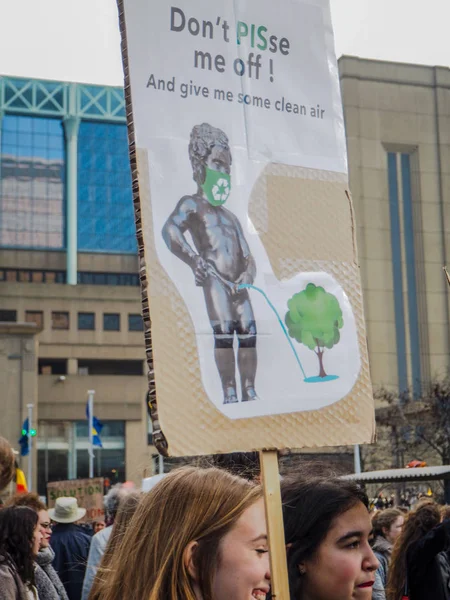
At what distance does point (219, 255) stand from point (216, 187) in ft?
0.70

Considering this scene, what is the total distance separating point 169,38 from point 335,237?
0.82m

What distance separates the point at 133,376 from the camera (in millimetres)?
69500

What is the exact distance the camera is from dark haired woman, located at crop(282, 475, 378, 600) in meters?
3.32

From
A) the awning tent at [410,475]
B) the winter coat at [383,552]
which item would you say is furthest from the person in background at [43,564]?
the awning tent at [410,475]

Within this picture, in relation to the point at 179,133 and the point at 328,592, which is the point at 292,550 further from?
the point at 179,133

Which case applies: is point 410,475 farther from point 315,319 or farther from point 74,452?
point 74,452

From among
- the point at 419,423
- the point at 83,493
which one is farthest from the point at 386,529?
the point at 419,423

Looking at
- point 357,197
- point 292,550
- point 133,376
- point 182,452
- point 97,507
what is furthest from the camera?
point 133,376

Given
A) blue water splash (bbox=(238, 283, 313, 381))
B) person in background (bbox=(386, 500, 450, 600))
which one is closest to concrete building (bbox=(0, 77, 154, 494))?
person in background (bbox=(386, 500, 450, 600))

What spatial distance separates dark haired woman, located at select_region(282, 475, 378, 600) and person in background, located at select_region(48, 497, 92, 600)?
5619mm

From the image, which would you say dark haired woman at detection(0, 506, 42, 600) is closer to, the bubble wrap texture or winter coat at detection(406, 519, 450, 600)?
winter coat at detection(406, 519, 450, 600)

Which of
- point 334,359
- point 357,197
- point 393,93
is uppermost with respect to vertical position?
point 393,93

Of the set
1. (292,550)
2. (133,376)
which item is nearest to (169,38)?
(292,550)

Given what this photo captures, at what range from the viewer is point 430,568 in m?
5.25
